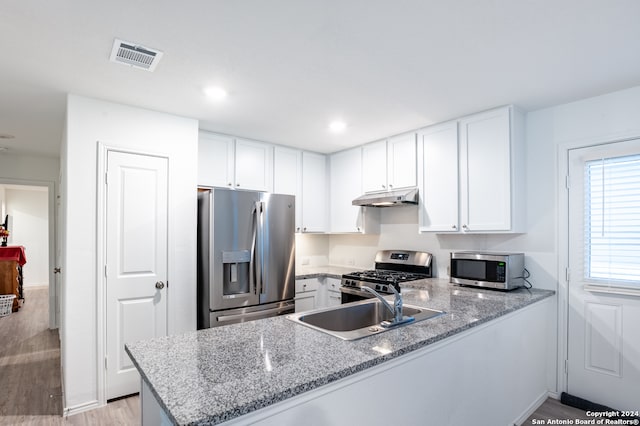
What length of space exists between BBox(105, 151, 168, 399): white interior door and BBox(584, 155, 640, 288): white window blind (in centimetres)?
344

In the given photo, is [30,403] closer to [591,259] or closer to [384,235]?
[384,235]

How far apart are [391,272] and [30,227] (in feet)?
30.9

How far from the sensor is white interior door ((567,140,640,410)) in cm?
242

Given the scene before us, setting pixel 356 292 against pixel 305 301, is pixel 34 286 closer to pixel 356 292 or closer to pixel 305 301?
pixel 305 301

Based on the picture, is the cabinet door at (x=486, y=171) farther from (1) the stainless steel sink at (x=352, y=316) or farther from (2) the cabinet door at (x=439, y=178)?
(1) the stainless steel sink at (x=352, y=316)

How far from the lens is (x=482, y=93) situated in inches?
100

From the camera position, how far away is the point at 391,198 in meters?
3.46

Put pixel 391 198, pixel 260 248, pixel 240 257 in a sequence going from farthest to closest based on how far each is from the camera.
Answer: pixel 391 198 < pixel 260 248 < pixel 240 257

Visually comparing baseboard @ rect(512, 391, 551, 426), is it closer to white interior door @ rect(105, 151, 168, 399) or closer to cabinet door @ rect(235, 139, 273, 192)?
white interior door @ rect(105, 151, 168, 399)

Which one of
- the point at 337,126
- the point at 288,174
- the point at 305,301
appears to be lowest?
the point at 305,301

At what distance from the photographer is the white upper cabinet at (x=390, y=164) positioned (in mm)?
3496

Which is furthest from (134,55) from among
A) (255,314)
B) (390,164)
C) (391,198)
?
(390,164)

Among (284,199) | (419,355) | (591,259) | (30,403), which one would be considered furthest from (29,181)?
(591,259)

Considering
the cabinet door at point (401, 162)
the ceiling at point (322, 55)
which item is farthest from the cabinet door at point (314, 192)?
the ceiling at point (322, 55)
